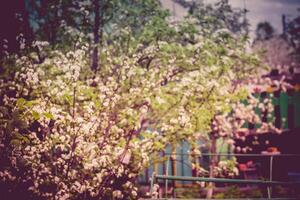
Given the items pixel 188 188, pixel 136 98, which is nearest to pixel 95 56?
pixel 136 98

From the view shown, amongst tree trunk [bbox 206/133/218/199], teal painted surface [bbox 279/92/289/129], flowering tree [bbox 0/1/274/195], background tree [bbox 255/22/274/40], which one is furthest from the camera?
background tree [bbox 255/22/274/40]

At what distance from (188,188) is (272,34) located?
5427cm

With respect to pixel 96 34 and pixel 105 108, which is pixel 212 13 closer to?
pixel 96 34

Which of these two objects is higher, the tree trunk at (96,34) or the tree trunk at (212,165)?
the tree trunk at (96,34)

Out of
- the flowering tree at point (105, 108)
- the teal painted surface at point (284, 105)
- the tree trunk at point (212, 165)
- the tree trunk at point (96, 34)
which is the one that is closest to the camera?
the flowering tree at point (105, 108)

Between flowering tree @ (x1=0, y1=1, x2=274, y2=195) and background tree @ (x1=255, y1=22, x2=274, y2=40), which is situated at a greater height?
background tree @ (x1=255, y1=22, x2=274, y2=40)

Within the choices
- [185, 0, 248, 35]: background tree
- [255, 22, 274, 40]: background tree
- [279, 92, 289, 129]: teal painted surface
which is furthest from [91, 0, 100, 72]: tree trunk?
[255, 22, 274, 40]: background tree

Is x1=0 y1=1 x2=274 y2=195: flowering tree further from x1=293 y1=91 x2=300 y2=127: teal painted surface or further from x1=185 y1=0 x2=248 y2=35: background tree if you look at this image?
x1=293 y1=91 x2=300 y2=127: teal painted surface

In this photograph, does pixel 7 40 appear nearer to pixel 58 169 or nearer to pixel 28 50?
pixel 28 50

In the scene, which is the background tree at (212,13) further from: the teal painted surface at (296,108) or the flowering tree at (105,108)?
the teal painted surface at (296,108)

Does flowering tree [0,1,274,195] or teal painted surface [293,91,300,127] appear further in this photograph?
teal painted surface [293,91,300,127]

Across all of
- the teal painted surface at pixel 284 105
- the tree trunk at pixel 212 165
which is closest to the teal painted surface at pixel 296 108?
the teal painted surface at pixel 284 105

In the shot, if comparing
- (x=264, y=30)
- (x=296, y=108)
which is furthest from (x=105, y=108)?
(x=264, y=30)

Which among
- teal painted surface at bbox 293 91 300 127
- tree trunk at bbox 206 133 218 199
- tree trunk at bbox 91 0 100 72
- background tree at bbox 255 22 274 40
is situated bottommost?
tree trunk at bbox 206 133 218 199
